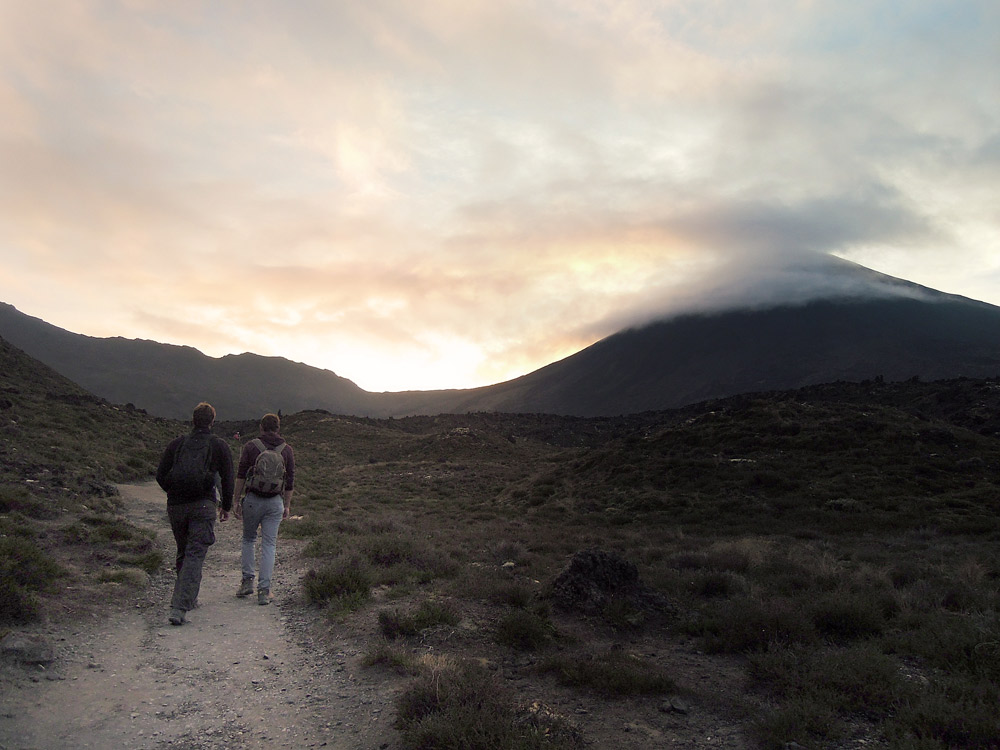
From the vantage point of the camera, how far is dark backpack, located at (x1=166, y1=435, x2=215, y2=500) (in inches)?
245

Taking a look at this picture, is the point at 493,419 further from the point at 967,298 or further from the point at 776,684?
the point at 967,298

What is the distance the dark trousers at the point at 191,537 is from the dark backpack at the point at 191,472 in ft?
0.55

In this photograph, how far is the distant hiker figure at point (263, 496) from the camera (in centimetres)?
704

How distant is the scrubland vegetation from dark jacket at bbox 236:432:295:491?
1.66 metres

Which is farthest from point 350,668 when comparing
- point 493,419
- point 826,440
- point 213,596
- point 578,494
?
point 493,419

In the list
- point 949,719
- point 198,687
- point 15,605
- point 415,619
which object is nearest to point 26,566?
point 15,605

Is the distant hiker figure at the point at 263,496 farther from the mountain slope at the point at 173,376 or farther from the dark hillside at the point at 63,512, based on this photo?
the mountain slope at the point at 173,376

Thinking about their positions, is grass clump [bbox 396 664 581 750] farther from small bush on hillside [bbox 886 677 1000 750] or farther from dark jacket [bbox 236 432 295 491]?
dark jacket [bbox 236 432 295 491]

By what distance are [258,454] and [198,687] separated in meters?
3.15

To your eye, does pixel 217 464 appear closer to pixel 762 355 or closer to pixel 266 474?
pixel 266 474

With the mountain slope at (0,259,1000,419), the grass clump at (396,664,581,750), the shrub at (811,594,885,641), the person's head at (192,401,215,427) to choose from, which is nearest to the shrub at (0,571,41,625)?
the person's head at (192,401,215,427)

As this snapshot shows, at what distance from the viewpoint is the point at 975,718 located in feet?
12.4

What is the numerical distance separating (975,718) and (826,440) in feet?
72.8

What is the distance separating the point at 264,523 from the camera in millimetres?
7188
